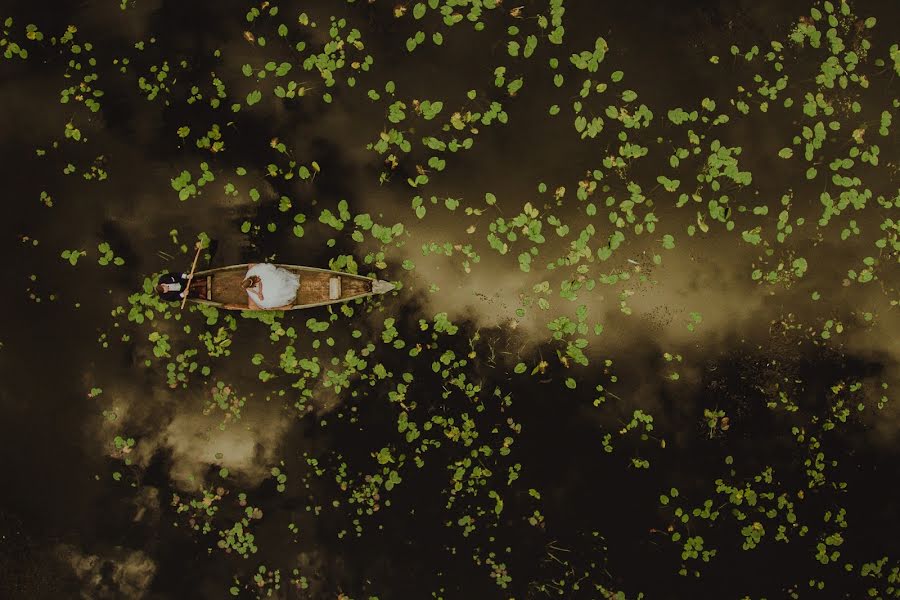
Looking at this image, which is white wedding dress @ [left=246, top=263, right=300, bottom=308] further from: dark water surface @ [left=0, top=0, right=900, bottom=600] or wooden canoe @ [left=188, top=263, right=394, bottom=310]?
dark water surface @ [left=0, top=0, right=900, bottom=600]

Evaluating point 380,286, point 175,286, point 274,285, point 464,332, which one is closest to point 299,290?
point 274,285

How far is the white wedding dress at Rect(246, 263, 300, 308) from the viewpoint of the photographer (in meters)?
3.63

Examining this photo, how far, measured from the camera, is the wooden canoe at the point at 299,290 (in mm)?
3740

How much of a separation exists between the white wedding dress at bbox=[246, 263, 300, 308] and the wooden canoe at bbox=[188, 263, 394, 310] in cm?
6

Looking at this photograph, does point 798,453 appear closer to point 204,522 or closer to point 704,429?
point 704,429

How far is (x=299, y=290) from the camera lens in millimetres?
3766

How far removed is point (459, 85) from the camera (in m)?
3.90

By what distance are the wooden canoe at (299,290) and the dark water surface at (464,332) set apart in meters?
0.23

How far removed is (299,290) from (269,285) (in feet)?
0.78

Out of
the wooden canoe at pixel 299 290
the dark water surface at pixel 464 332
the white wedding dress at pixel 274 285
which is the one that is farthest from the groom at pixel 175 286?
the white wedding dress at pixel 274 285

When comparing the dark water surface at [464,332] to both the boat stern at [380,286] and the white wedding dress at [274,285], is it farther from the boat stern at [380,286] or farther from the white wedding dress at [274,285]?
the white wedding dress at [274,285]

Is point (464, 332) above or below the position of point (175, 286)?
below

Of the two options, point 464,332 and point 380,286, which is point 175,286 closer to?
point 380,286

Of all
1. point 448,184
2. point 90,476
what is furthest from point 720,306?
point 90,476
